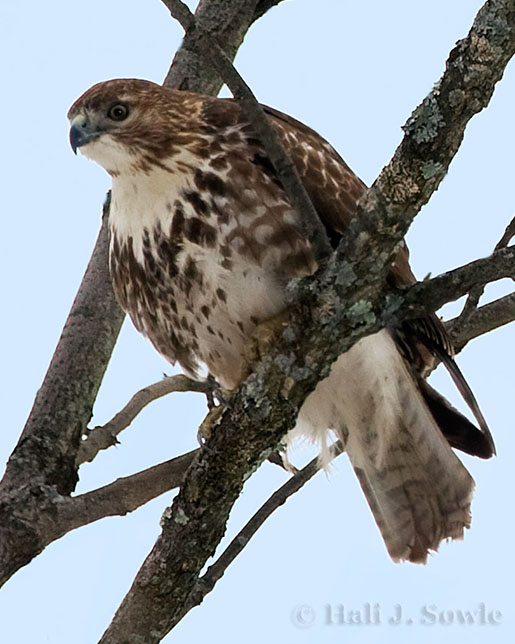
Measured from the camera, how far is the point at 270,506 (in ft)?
13.9

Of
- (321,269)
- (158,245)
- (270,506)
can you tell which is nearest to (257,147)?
(158,245)

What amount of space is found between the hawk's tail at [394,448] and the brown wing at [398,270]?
6 cm

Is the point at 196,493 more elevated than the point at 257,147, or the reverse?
the point at 257,147

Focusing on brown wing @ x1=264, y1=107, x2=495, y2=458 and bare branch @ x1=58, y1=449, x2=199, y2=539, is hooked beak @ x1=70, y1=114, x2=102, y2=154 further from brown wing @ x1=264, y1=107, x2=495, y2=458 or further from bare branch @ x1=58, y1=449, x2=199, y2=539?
bare branch @ x1=58, y1=449, x2=199, y2=539

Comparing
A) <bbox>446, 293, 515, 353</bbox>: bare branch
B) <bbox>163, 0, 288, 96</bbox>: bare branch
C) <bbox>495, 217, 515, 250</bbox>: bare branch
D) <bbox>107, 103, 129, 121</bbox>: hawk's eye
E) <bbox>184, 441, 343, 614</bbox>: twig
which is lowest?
<bbox>184, 441, 343, 614</bbox>: twig

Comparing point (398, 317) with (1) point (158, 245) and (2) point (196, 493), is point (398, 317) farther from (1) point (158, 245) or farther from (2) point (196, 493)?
(1) point (158, 245)

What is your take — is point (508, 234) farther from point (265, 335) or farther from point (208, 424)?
point (208, 424)

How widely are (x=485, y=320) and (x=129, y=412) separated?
4.48 feet

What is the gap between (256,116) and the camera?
3.30 m

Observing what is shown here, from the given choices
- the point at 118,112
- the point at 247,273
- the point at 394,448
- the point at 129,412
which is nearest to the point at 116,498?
the point at 129,412

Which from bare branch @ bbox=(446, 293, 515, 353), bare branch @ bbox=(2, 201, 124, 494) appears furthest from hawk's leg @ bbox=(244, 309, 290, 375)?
bare branch @ bbox=(2, 201, 124, 494)

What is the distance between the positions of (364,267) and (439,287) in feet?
0.69

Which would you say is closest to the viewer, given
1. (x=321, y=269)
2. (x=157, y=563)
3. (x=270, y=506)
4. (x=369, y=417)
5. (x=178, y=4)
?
(x=178, y=4)

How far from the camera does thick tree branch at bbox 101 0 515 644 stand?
3.17 meters
